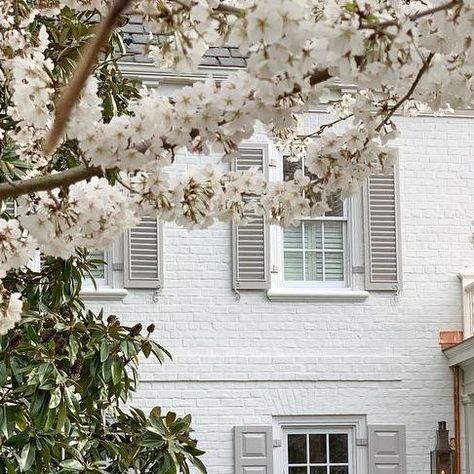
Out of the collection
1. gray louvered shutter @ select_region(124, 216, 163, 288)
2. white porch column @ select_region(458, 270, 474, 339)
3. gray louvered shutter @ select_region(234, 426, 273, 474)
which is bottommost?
gray louvered shutter @ select_region(234, 426, 273, 474)

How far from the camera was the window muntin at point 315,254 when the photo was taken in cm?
1292

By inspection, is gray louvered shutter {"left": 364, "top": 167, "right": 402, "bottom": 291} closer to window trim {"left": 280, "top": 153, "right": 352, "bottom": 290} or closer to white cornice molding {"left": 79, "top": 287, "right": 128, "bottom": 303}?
window trim {"left": 280, "top": 153, "right": 352, "bottom": 290}

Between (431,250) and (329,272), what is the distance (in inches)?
35.9

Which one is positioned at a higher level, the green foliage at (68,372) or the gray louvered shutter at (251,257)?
the gray louvered shutter at (251,257)

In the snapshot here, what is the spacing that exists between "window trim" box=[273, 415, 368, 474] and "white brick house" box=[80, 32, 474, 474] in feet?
0.04

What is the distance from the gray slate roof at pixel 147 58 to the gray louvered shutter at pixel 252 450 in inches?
122

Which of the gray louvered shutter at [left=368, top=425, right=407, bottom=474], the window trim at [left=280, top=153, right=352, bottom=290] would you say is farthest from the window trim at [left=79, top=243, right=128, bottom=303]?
the gray louvered shutter at [left=368, top=425, right=407, bottom=474]

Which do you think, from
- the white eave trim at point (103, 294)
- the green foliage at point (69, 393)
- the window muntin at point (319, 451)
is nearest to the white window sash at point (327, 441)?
the window muntin at point (319, 451)

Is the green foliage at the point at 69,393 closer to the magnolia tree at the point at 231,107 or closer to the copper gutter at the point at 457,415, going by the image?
the magnolia tree at the point at 231,107

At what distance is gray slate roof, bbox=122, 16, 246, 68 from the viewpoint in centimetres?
1261

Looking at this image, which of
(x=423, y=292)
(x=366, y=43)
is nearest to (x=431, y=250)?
(x=423, y=292)

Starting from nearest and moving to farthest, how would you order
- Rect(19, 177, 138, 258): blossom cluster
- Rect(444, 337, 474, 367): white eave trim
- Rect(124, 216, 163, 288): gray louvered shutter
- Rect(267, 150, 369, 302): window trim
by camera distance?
Rect(19, 177, 138, 258): blossom cluster < Rect(444, 337, 474, 367): white eave trim < Rect(124, 216, 163, 288): gray louvered shutter < Rect(267, 150, 369, 302): window trim

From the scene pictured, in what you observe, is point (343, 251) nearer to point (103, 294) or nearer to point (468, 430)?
point (468, 430)

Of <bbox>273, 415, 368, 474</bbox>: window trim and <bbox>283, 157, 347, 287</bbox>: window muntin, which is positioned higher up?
<bbox>283, 157, 347, 287</bbox>: window muntin
